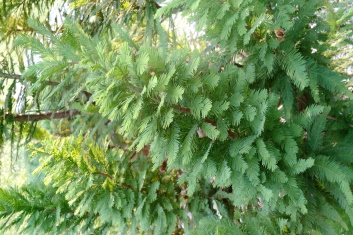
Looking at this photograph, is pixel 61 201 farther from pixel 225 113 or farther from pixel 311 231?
pixel 311 231

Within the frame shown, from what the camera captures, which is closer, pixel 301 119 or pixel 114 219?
pixel 301 119

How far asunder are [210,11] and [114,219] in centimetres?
120

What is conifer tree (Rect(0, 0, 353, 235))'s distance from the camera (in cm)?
121

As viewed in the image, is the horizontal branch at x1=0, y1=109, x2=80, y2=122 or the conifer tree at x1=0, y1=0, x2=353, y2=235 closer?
the conifer tree at x1=0, y1=0, x2=353, y2=235

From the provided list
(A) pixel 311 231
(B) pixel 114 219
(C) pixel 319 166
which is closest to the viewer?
(C) pixel 319 166

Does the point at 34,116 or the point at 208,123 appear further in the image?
the point at 34,116

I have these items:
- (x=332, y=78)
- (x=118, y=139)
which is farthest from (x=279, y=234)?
(x=118, y=139)

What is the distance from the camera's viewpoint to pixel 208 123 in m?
1.25

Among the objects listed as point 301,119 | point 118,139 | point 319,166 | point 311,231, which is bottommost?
point 118,139

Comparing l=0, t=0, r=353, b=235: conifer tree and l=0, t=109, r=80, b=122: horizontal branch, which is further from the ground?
l=0, t=0, r=353, b=235: conifer tree

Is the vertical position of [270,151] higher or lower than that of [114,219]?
higher

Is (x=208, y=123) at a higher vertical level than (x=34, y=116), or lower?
higher

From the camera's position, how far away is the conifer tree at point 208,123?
47.7 inches

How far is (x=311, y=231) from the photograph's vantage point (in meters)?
1.60
